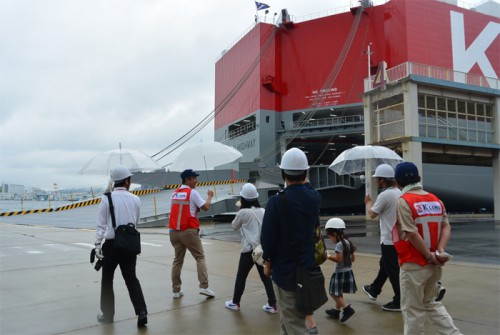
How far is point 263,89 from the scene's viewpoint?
43.2 m

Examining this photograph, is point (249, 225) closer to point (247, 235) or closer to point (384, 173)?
→ point (247, 235)

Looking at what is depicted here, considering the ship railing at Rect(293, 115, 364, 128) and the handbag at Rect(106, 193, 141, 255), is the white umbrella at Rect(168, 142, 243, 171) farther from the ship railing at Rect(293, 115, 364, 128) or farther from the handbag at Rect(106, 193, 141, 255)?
the ship railing at Rect(293, 115, 364, 128)

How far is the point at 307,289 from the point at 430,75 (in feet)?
78.0

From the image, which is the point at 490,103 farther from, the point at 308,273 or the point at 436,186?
the point at 308,273

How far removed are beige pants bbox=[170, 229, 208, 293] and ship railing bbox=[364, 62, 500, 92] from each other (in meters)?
20.2

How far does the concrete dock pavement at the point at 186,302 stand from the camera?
4.58m

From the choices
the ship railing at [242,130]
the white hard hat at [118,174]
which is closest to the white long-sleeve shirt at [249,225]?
the white hard hat at [118,174]

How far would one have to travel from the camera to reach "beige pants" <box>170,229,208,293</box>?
19.5ft

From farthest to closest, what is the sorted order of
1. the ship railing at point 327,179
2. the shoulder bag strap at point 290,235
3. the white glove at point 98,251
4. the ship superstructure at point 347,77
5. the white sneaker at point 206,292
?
the ship railing at point 327,179
the ship superstructure at point 347,77
the white sneaker at point 206,292
the white glove at point 98,251
the shoulder bag strap at point 290,235

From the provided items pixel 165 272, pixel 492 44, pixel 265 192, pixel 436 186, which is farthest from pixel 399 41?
pixel 165 272

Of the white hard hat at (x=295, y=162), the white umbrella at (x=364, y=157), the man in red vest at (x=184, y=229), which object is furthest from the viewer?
the white umbrella at (x=364, y=157)

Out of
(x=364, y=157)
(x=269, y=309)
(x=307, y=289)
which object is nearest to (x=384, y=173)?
(x=269, y=309)

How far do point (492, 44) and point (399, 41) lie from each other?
9.88m

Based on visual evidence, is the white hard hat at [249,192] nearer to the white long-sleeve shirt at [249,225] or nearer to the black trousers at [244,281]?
the white long-sleeve shirt at [249,225]
